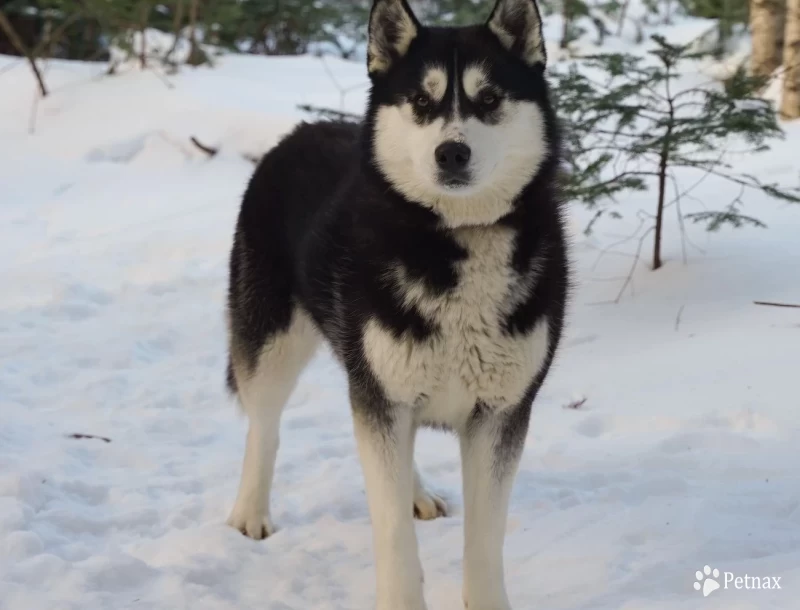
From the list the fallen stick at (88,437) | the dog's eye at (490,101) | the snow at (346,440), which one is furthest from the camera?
the fallen stick at (88,437)

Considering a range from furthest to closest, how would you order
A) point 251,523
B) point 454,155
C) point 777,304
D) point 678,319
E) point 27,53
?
point 27,53, point 678,319, point 777,304, point 251,523, point 454,155

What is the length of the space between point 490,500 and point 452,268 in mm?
705

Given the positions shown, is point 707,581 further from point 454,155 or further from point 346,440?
point 346,440

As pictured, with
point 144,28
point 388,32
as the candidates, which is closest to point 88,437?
point 388,32

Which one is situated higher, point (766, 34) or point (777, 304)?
point (766, 34)

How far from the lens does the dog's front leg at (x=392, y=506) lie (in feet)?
8.53

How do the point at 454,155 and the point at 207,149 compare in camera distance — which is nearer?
the point at 454,155

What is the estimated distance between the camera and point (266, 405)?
11.3ft

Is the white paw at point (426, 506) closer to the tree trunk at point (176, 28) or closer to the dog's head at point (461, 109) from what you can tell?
the dog's head at point (461, 109)

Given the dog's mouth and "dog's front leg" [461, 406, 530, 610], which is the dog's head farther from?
"dog's front leg" [461, 406, 530, 610]

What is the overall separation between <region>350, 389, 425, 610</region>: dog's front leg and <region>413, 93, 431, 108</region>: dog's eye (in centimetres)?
86

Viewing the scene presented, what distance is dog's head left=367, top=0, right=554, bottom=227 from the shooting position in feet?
8.05

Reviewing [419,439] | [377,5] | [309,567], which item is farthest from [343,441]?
[377,5]

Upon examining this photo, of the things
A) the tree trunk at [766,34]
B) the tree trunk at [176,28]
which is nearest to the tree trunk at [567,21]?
the tree trunk at [766,34]
